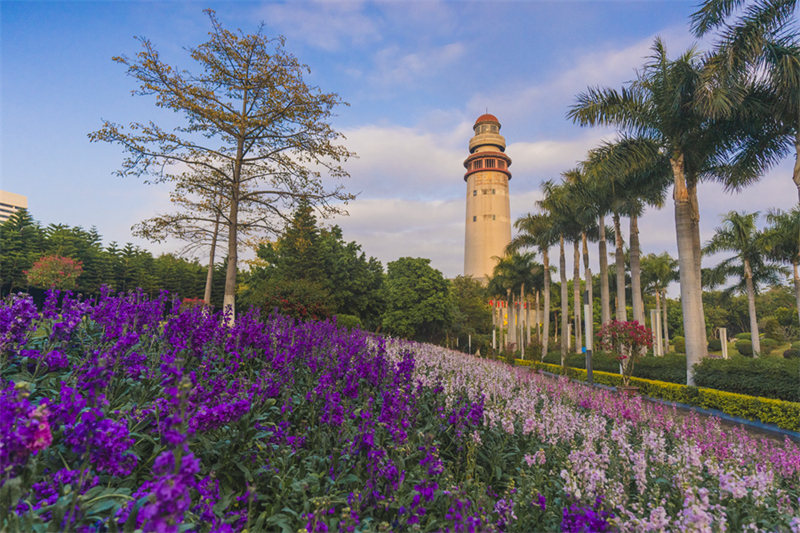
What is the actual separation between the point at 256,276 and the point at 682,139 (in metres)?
32.1

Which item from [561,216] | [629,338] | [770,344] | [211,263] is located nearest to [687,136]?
[629,338]

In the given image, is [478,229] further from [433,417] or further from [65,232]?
[433,417]

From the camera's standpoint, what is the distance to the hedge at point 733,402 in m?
9.91

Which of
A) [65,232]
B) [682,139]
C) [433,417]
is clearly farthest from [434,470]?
[65,232]

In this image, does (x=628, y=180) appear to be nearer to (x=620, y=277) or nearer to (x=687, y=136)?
(x=687, y=136)

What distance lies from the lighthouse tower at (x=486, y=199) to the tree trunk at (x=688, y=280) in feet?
248

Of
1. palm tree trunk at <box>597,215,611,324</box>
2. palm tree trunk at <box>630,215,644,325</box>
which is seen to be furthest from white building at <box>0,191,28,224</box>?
palm tree trunk at <box>630,215,644,325</box>

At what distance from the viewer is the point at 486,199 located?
96.1 metres

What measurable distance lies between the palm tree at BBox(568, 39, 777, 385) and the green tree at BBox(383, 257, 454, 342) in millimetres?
22705

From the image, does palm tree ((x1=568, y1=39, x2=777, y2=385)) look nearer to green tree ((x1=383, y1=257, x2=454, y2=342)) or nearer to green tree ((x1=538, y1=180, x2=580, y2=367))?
green tree ((x1=538, y1=180, x2=580, y2=367))

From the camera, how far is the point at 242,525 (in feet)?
8.81

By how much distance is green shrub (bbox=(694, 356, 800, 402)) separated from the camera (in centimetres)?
1085

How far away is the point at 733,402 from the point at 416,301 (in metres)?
26.8

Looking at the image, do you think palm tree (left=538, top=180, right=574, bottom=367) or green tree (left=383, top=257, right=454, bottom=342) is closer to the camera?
palm tree (left=538, top=180, right=574, bottom=367)
